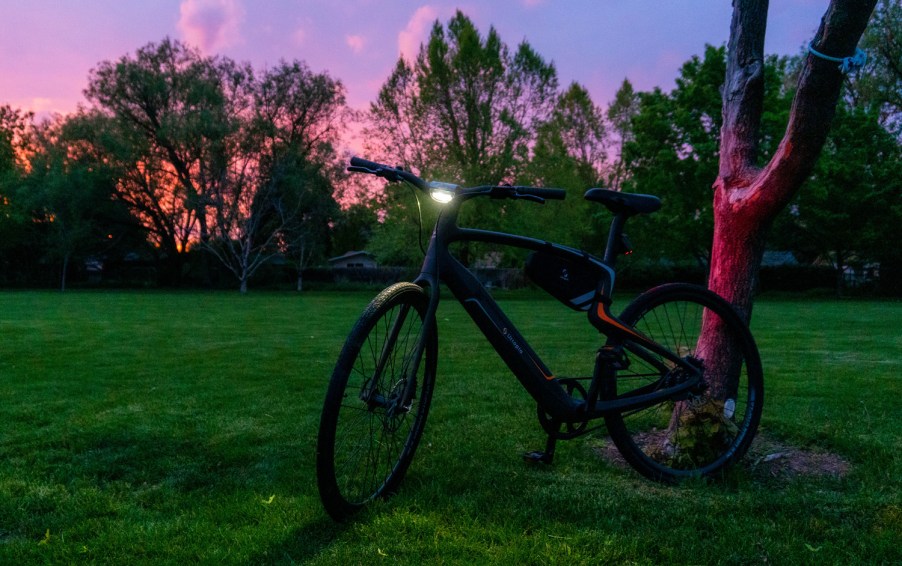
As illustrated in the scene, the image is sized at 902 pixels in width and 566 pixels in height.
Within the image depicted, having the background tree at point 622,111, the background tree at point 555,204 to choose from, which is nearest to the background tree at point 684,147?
the background tree at point 555,204

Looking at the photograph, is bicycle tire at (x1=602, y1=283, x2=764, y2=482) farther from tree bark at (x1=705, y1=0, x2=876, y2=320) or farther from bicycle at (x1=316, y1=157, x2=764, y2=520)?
tree bark at (x1=705, y1=0, x2=876, y2=320)

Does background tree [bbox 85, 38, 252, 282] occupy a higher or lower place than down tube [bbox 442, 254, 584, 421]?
higher

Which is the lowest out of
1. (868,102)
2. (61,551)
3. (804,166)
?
(61,551)

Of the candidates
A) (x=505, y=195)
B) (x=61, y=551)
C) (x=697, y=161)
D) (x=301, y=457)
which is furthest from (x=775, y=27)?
(x=697, y=161)

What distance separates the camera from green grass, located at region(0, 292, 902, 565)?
2.45m

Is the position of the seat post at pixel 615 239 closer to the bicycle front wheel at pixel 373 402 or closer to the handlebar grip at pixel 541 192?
the handlebar grip at pixel 541 192

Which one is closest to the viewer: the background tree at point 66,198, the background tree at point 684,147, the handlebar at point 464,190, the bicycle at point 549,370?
the bicycle at point 549,370

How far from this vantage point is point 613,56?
274 inches

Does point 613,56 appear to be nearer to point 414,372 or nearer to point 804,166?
point 804,166

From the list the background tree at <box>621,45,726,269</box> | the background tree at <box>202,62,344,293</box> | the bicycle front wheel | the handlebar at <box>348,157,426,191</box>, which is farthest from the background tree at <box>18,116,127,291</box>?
Result: the bicycle front wheel

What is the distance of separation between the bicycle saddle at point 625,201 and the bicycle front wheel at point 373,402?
1.11m

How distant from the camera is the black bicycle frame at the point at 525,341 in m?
2.99

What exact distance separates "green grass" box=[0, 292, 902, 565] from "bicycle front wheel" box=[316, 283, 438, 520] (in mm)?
181

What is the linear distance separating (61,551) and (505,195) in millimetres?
2484
